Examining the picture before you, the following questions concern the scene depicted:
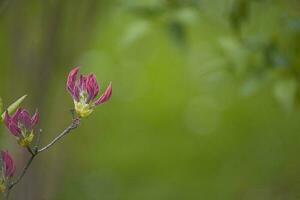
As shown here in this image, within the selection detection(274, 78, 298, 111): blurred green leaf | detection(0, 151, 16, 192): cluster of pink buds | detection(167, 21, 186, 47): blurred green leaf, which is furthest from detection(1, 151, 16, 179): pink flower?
detection(167, 21, 186, 47): blurred green leaf

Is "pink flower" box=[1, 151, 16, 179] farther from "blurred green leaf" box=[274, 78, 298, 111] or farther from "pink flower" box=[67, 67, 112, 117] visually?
"blurred green leaf" box=[274, 78, 298, 111]

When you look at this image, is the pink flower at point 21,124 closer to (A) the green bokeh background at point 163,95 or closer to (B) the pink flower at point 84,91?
(B) the pink flower at point 84,91

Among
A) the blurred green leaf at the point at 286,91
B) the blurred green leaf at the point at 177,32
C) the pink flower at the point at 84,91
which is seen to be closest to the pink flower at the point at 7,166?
the pink flower at the point at 84,91

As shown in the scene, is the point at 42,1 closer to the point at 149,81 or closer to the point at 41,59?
the point at 41,59

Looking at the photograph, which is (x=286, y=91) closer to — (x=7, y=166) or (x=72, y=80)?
(x=72, y=80)

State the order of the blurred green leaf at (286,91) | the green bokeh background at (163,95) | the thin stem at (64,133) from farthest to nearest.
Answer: the green bokeh background at (163,95) < the blurred green leaf at (286,91) < the thin stem at (64,133)
